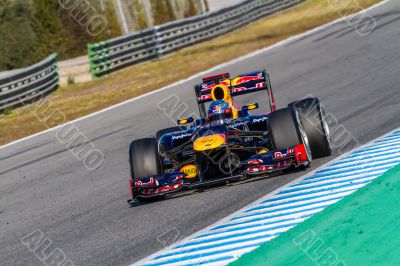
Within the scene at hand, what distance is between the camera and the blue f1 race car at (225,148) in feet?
29.5

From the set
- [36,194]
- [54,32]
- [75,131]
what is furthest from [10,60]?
[36,194]

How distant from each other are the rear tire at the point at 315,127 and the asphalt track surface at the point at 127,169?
267mm

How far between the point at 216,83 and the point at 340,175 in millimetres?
2631

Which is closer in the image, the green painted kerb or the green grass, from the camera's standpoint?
the green painted kerb

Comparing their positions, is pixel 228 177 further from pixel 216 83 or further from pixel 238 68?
pixel 238 68

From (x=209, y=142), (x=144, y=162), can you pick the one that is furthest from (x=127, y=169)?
(x=209, y=142)

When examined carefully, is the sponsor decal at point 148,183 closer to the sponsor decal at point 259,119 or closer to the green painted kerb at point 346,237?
the sponsor decal at point 259,119

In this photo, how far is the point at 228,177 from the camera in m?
8.88

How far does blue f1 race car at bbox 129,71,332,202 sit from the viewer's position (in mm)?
8984

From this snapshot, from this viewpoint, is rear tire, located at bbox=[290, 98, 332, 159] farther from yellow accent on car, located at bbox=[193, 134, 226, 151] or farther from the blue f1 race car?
yellow accent on car, located at bbox=[193, 134, 226, 151]

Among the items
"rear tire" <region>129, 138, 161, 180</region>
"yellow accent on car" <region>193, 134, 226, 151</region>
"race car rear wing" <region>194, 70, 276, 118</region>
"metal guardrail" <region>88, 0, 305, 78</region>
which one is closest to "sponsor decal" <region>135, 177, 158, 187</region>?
"rear tire" <region>129, 138, 161, 180</region>

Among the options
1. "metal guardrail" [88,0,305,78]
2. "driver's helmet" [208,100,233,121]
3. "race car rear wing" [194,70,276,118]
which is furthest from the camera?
"metal guardrail" [88,0,305,78]

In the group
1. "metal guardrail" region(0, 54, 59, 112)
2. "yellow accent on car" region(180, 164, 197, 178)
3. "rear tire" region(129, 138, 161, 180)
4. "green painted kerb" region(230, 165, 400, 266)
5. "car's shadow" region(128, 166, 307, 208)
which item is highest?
"metal guardrail" region(0, 54, 59, 112)

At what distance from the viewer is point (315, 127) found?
9.84 meters
